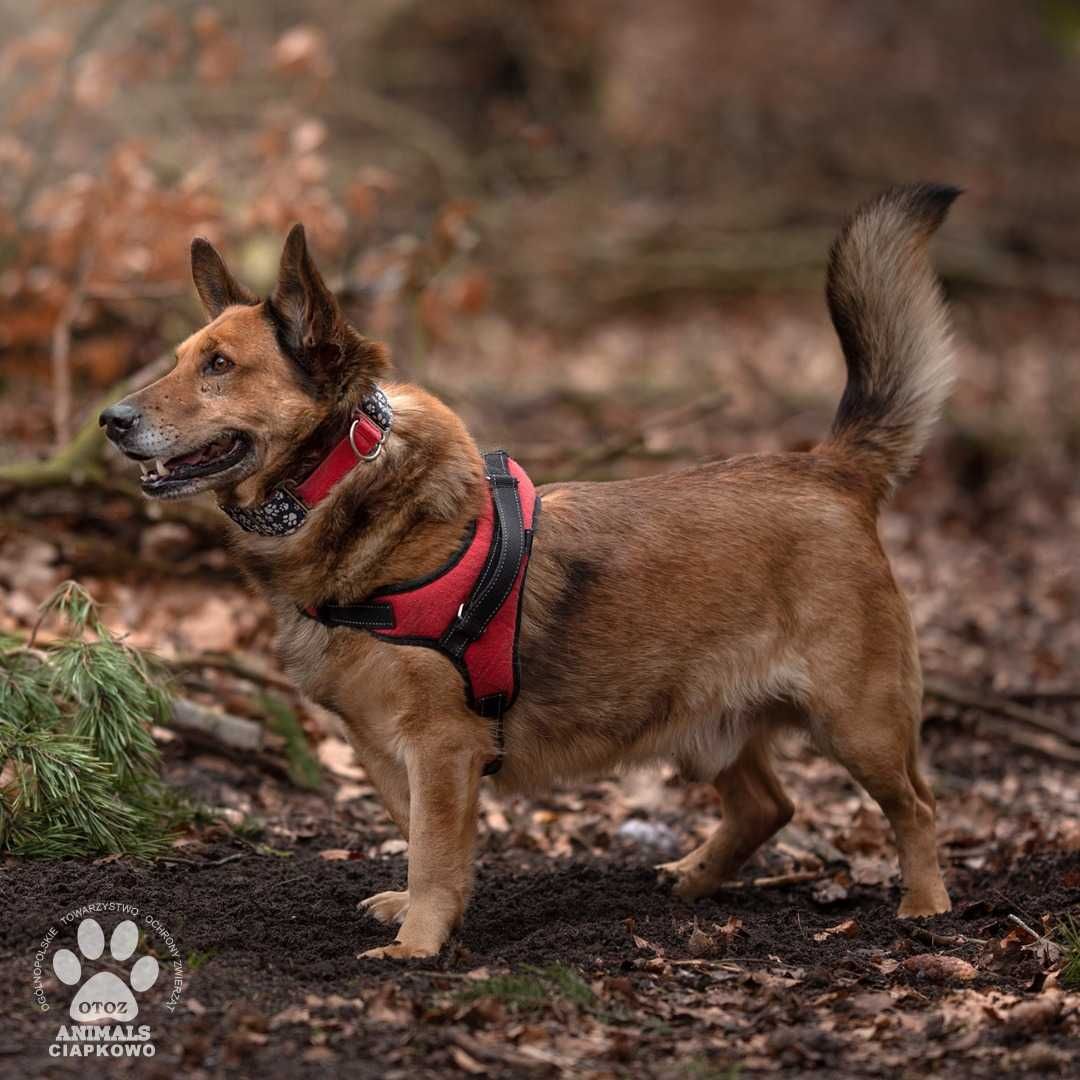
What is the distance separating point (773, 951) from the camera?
15.4 feet

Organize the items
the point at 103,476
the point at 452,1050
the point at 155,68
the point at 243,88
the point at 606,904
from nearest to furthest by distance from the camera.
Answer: the point at 452,1050, the point at 606,904, the point at 103,476, the point at 155,68, the point at 243,88

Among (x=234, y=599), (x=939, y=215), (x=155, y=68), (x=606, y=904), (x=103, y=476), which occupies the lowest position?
(x=606, y=904)

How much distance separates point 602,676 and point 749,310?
11.4 m

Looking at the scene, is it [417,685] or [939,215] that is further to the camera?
[939,215]

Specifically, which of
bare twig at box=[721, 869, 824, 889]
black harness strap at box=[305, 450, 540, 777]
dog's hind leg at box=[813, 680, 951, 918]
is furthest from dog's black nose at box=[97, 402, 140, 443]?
bare twig at box=[721, 869, 824, 889]

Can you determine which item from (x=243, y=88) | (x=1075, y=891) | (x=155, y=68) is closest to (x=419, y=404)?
(x=1075, y=891)

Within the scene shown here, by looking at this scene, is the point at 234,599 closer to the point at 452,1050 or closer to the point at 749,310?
the point at 452,1050

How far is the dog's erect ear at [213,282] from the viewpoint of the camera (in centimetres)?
482

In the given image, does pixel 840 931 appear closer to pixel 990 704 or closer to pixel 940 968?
pixel 940 968

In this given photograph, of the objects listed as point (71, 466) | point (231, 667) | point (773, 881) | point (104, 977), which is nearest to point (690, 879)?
point (773, 881)

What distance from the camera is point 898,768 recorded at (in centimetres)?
523

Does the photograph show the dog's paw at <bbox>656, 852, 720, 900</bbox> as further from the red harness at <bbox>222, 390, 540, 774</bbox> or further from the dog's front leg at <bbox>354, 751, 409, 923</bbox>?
the red harness at <bbox>222, 390, 540, 774</bbox>

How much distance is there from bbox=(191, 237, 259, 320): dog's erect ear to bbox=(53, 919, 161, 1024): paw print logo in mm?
2052

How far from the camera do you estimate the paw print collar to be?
14.9 ft
